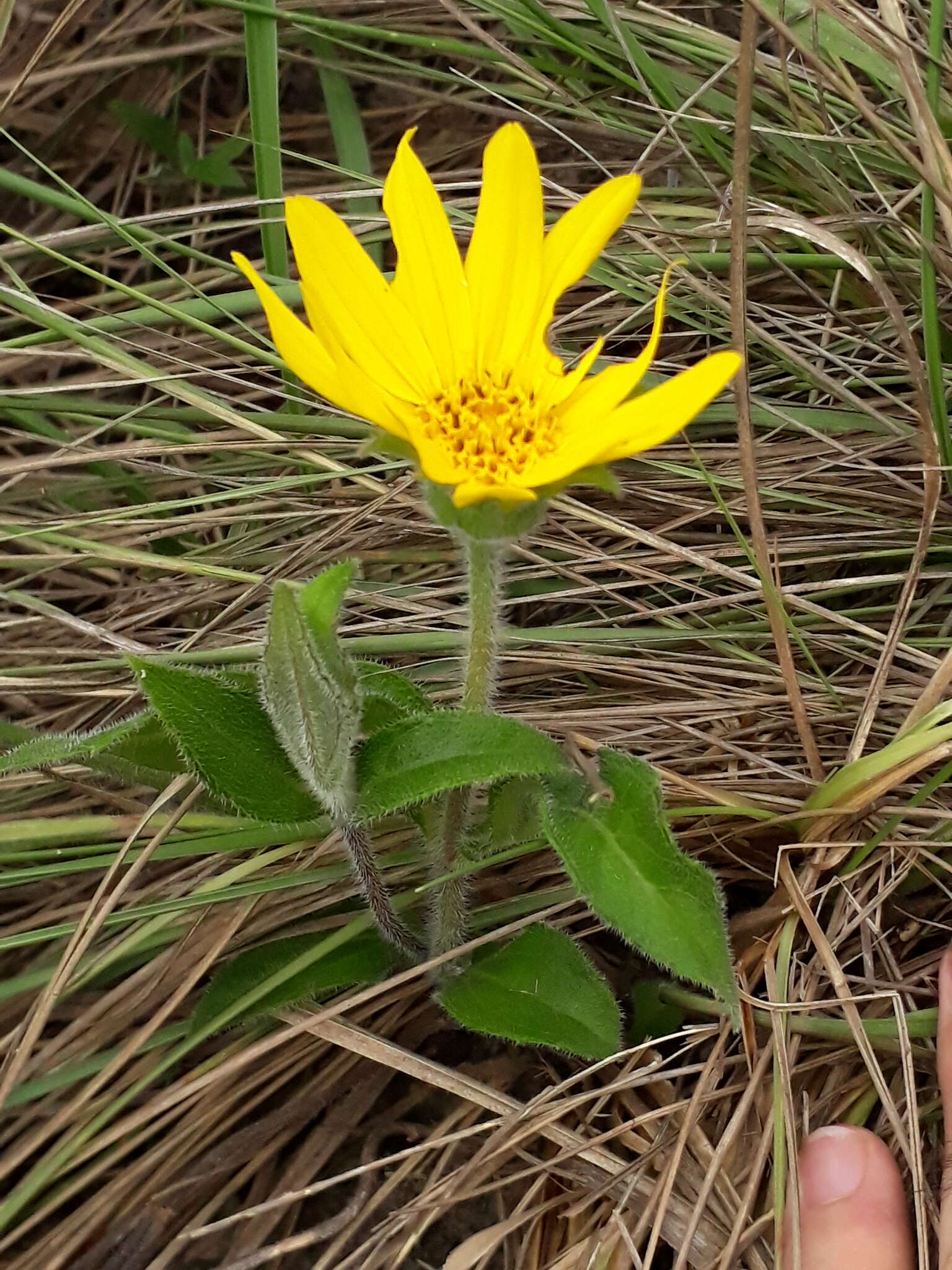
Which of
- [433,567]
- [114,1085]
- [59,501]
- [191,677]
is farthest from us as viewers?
[59,501]

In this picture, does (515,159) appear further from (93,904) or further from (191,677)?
(93,904)

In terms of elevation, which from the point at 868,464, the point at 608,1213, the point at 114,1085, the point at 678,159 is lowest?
the point at 608,1213

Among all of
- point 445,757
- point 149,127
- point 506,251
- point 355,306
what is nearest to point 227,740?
point 445,757

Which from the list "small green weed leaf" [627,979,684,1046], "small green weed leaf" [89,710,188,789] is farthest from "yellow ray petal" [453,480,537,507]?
"small green weed leaf" [627,979,684,1046]

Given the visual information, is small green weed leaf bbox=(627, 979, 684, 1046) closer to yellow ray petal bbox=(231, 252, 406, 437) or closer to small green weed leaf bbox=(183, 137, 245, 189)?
yellow ray petal bbox=(231, 252, 406, 437)

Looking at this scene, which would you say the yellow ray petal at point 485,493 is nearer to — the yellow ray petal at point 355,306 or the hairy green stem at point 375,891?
the yellow ray petal at point 355,306

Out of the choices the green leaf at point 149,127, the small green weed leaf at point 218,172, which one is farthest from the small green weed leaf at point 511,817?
the green leaf at point 149,127

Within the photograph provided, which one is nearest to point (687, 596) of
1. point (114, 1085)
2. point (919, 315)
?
point (919, 315)
